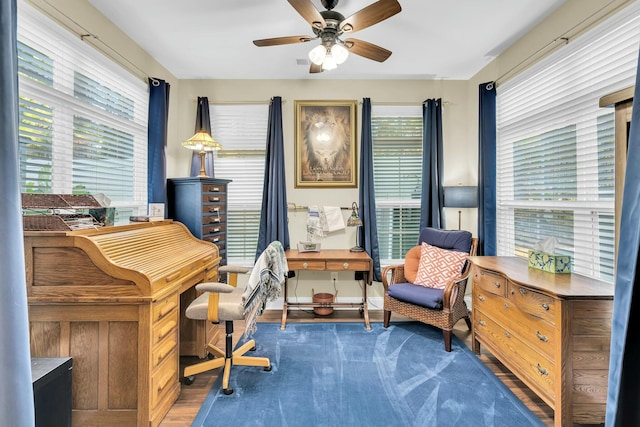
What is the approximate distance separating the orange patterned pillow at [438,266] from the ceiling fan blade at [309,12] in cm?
229

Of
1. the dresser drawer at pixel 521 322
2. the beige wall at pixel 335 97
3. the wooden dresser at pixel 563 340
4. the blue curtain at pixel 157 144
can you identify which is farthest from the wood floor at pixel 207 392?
the blue curtain at pixel 157 144

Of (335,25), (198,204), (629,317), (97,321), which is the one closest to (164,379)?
(97,321)

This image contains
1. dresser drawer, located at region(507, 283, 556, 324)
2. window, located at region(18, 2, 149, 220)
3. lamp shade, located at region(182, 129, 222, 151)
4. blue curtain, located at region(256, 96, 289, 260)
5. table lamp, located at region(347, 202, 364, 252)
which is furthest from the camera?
blue curtain, located at region(256, 96, 289, 260)

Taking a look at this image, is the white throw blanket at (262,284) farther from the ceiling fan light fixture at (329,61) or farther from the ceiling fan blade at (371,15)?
the ceiling fan blade at (371,15)

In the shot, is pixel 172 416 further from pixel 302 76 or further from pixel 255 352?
pixel 302 76

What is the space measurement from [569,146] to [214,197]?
3.15m

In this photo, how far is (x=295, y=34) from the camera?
272 cm

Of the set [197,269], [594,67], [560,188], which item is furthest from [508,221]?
[197,269]

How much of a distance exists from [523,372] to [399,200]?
7.07ft

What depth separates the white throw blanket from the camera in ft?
6.82

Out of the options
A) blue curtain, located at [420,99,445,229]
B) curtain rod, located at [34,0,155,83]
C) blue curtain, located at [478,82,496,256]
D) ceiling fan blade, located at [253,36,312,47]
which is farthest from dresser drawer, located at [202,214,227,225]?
blue curtain, located at [478,82,496,256]

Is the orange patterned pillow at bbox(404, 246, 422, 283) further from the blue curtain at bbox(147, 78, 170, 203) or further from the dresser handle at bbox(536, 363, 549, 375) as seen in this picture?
the blue curtain at bbox(147, 78, 170, 203)

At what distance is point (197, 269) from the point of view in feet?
7.67

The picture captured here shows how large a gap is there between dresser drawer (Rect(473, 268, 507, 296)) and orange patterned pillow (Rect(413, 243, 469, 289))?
254mm
